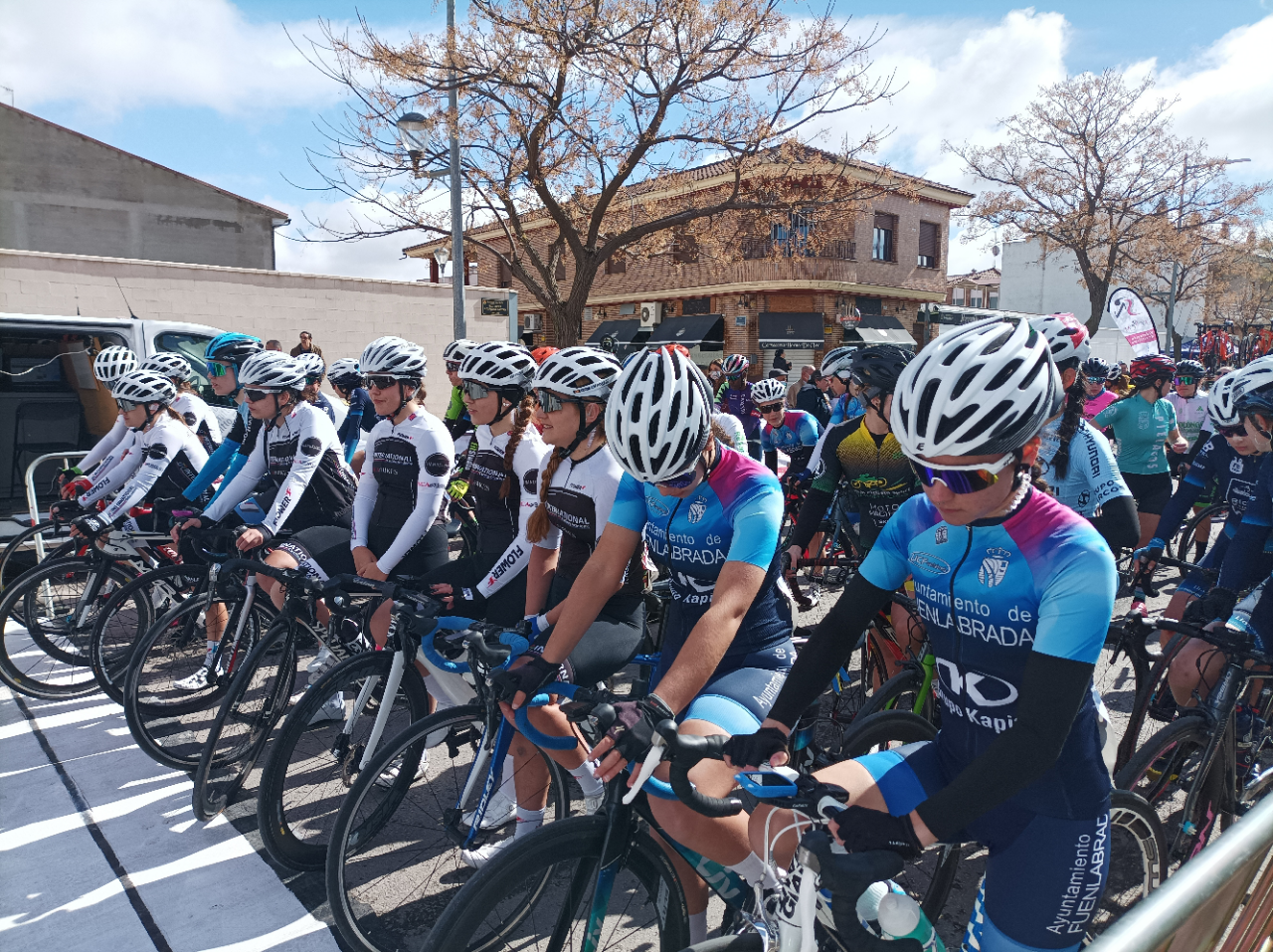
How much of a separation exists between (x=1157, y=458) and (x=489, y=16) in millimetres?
→ 12396

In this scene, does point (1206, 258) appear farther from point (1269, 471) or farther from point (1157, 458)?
point (1269, 471)

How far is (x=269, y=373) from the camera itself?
5.04 m

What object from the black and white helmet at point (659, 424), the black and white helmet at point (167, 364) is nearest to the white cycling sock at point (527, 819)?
the black and white helmet at point (659, 424)

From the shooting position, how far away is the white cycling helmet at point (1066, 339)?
163 inches

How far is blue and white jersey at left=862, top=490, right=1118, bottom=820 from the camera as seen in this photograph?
181cm

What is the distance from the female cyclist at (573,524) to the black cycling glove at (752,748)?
1.28 m

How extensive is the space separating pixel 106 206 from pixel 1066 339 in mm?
29473

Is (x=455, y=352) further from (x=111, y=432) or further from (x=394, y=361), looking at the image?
(x=111, y=432)

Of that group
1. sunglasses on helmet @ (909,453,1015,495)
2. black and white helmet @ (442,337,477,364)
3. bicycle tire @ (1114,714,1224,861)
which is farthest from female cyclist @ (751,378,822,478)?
sunglasses on helmet @ (909,453,1015,495)

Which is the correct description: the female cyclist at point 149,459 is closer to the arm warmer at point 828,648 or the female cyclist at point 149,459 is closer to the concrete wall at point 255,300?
the arm warmer at point 828,648

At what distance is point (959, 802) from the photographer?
178 cm

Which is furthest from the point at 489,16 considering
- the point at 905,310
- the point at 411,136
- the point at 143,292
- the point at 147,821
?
the point at 905,310

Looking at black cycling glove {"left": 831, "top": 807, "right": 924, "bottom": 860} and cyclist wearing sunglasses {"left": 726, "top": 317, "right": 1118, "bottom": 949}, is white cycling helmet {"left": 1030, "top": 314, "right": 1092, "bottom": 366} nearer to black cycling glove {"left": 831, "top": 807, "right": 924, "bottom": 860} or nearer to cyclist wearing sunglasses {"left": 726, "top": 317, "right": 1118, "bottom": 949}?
cyclist wearing sunglasses {"left": 726, "top": 317, "right": 1118, "bottom": 949}

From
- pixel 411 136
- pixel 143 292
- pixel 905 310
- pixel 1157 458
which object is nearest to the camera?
pixel 1157 458
